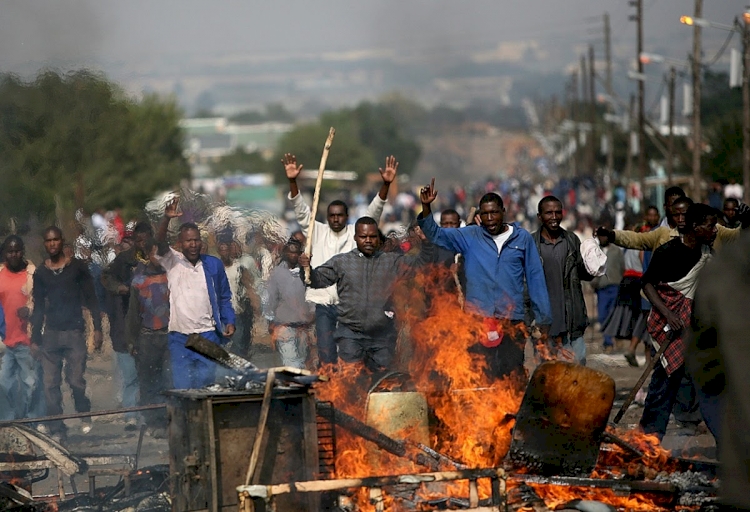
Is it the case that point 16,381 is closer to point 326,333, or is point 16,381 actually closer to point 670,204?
point 326,333

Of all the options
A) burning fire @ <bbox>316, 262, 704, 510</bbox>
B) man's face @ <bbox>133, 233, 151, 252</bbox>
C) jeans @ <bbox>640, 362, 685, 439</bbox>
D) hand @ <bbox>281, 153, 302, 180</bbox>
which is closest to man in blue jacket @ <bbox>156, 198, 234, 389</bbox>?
hand @ <bbox>281, 153, 302, 180</bbox>

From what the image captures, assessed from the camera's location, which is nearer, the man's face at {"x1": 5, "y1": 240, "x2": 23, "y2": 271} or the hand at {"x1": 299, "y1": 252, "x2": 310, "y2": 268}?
the hand at {"x1": 299, "y1": 252, "x2": 310, "y2": 268}

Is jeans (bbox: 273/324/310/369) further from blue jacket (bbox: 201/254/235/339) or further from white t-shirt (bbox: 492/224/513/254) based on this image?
white t-shirt (bbox: 492/224/513/254)

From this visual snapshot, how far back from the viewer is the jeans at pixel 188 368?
8.51 meters

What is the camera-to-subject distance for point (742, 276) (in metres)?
3.53

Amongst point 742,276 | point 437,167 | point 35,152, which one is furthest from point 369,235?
point 437,167

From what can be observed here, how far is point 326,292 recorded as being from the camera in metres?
8.80

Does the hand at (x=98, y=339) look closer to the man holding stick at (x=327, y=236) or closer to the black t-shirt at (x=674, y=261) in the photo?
the man holding stick at (x=327, y=236)

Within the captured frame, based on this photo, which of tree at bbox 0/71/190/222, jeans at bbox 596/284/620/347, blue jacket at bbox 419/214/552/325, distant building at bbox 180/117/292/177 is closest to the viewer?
blue jacket at bbox 419/214/552/325

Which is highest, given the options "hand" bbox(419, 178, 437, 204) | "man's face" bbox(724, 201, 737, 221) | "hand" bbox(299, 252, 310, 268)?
"hand" bbox(419, 178, 437, 204)

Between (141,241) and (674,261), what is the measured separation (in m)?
4.87

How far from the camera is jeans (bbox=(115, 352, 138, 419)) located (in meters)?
10.4

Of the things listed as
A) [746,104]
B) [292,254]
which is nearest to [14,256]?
[292,254]

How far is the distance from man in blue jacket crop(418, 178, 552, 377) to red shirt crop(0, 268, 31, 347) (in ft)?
12.9
